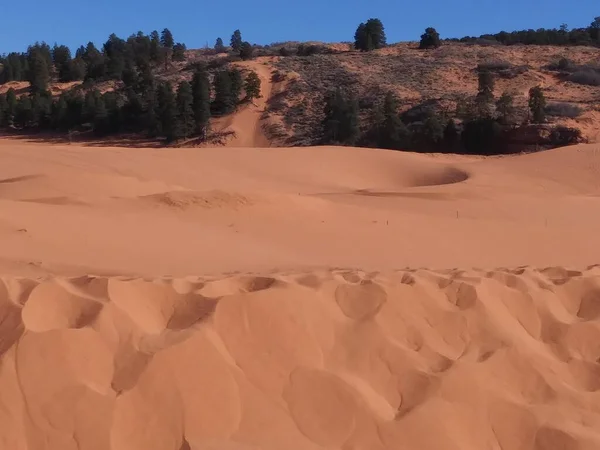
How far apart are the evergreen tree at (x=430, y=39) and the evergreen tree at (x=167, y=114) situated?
23.5m

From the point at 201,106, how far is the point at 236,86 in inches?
218

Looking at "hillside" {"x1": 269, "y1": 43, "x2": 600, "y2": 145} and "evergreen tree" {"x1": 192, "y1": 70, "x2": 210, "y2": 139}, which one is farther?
"evergreen tree" {"x1": 192, "y1": 70, "x2": 210, "y2": 139}

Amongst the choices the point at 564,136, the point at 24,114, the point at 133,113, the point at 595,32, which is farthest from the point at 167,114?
the point at 595,32

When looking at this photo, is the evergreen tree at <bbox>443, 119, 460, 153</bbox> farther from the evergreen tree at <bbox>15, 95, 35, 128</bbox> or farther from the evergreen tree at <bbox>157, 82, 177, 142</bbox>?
the evergreen tree at <bbox>15, 95, 35, 128</bbox>

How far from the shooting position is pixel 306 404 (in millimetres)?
2566

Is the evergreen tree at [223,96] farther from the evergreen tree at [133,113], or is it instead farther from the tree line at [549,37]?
the tree line at [549,37]

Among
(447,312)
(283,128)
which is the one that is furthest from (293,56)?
(447,312)

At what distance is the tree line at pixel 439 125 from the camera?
90.1ft

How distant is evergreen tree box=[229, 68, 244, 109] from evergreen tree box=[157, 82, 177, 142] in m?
4.82

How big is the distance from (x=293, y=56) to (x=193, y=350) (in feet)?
160

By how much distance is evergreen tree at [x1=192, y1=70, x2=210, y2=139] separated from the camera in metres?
33.6

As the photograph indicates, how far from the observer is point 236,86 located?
3841 cm

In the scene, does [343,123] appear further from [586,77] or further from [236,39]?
[236,39]

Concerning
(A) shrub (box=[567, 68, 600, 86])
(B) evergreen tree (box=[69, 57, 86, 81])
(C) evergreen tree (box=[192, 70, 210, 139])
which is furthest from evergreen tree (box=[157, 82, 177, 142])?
(A) shrub (box=[567, 68, 600, 86])
